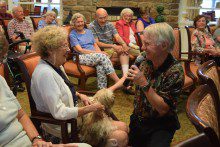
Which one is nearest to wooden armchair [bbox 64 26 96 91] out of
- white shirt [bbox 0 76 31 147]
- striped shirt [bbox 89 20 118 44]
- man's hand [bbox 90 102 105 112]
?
striped shirt [bbox 89 20 118 44]

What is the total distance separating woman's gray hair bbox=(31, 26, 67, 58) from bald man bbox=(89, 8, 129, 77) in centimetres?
225

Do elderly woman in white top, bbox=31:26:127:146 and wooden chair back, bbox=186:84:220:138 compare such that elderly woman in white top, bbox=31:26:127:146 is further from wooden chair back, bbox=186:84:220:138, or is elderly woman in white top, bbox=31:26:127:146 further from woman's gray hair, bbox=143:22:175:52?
wooden chair back, bbox=186:84:220:138

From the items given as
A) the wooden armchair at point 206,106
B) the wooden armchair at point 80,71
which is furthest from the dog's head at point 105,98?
the wooden armchair at point 80,71

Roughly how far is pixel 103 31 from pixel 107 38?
0.12 meters

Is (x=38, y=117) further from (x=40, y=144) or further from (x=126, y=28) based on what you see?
(x=126, y=28)

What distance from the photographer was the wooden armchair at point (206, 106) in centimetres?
109

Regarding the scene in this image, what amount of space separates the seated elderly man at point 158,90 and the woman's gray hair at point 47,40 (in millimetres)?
512

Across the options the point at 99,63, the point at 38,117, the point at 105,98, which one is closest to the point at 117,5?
the point at 99,63

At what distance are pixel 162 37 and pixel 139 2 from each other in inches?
193

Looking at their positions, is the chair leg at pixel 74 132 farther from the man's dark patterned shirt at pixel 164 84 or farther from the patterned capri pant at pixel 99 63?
the patterned capri pant at pixel 99 63

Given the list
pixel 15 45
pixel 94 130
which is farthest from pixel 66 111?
pixel 15 45

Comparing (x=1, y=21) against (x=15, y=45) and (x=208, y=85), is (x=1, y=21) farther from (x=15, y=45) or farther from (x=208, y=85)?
(x=208, y=85)

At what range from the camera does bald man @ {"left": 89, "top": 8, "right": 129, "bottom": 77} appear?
159 inches

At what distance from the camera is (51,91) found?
1.67 metres
